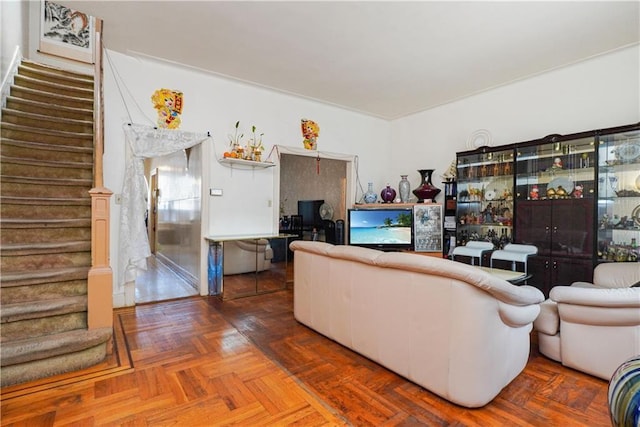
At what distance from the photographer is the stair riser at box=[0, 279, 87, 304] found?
8.16 ft

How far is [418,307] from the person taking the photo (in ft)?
6.63

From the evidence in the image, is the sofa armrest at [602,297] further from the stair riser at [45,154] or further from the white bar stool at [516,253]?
the stair riser at [45,154]

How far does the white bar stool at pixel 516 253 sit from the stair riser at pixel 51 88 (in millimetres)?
5829

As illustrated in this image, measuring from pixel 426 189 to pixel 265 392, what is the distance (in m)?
4.16

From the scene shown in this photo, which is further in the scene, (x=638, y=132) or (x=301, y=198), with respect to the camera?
(x=301, y=198)

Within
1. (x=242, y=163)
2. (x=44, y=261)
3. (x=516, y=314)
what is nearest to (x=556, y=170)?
(x=516, y=314)

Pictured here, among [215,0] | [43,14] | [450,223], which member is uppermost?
[43,14]

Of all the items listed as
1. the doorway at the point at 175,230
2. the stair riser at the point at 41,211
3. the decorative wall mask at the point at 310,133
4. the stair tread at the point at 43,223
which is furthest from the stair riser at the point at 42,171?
the decorative wall mask at the point at 310,133

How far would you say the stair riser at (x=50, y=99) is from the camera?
3973 mm

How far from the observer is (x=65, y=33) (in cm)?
443

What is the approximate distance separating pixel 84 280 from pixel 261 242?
88.3 inches

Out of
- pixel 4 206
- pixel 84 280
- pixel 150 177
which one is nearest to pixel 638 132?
pixel 84 280

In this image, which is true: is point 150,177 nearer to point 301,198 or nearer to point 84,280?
point 301,198

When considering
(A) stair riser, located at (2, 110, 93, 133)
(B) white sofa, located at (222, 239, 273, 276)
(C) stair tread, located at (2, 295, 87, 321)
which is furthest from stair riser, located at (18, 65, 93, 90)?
(C) stair tread, located at (2, 295, 87, 321)
